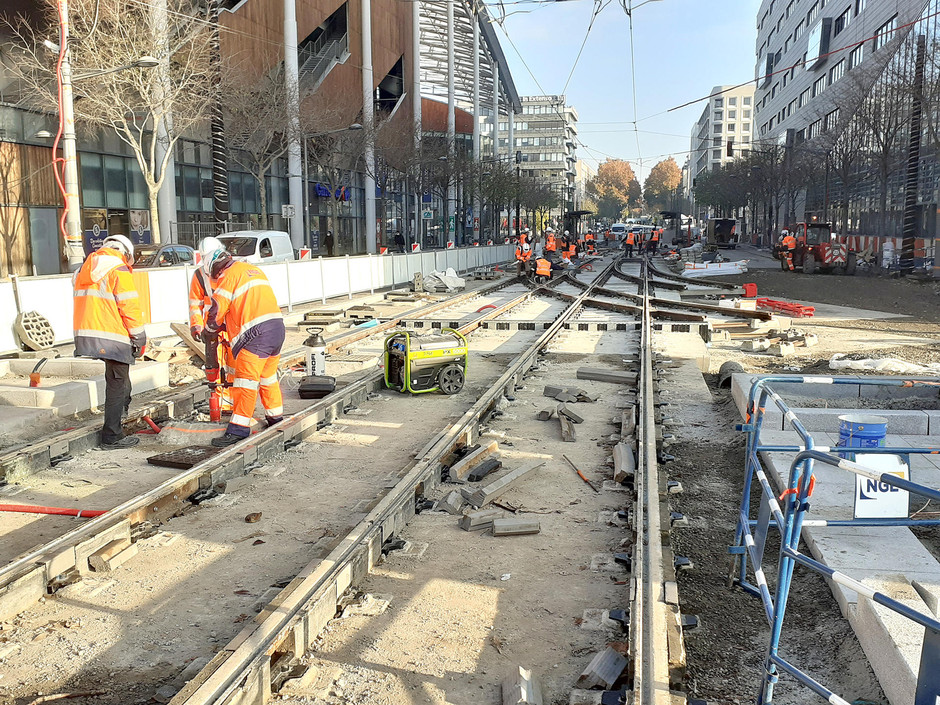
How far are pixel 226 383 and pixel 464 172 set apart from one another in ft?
173

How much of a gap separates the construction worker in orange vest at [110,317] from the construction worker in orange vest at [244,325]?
778mm

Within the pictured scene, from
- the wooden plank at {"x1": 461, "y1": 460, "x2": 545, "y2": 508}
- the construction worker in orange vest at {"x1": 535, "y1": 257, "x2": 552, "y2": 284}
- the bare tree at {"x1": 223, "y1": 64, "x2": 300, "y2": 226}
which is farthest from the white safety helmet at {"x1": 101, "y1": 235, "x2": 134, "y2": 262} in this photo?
the bare tree at {"x1": 223, "y1": 64, "x2": 300, "y2": 226}

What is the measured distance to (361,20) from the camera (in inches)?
1877

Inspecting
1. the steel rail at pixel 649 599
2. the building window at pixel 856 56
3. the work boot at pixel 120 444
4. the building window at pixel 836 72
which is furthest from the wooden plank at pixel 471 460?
the building window at pixel 836 72

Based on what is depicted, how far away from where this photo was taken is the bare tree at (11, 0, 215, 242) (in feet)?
69.6

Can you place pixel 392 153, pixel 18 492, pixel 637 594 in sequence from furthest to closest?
pixel 392 153
pixel 18 492
pixel 637 594

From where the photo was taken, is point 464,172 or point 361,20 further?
point 464,172

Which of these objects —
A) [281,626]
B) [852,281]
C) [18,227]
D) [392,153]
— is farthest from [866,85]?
[281,626]

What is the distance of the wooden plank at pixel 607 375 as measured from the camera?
11.0 m

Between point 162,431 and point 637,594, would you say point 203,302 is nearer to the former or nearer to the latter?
point 162,431

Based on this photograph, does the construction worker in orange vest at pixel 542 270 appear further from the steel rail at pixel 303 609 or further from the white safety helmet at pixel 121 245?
the steel rail at pixel 303 609

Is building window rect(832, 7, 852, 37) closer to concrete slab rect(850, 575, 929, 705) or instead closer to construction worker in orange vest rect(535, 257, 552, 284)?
construction worker in orange vest rect(535, 257, 552, 284)

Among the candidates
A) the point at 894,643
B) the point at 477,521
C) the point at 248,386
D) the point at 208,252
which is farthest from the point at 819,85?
the point at 894,643

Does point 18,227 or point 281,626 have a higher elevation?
point 18,227
